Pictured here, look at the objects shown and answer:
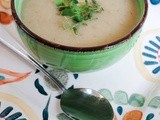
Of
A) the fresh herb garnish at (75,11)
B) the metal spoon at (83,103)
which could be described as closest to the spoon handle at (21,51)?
the metal spoon at (83,103)

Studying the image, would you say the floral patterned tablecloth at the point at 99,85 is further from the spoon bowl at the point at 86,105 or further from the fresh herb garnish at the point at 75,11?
the fresh herb garnish at the point at 75,11

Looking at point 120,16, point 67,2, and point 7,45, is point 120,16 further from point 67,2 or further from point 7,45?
point 7,45

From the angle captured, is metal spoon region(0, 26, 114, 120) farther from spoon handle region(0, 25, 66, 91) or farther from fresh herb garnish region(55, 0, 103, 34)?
fresh herb garnish region(55, 0, 103, 34)

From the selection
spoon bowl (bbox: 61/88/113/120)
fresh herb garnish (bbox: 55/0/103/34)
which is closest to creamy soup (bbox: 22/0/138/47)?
fresh herb garnish (bbox: 55/0/103/34)

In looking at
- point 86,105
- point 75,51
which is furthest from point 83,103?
point 75,51

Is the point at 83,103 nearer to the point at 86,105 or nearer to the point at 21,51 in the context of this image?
the point at 86,105

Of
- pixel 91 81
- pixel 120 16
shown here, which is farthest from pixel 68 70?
pixel 120 16
